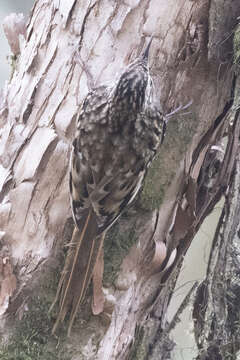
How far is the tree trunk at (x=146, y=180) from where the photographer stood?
177cm

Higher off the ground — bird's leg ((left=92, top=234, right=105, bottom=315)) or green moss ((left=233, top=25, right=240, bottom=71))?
green moss ((left=233, top=25, right=240, bottom=71))

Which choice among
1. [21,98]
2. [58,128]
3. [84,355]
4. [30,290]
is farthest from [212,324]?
[21,98]

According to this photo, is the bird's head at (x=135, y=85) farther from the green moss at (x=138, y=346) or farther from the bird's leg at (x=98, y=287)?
the green moss at (x=138, y=346)

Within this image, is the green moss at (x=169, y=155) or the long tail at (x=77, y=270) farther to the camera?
the green moss at (x=169, y=155)

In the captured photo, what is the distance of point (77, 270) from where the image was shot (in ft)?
5.81

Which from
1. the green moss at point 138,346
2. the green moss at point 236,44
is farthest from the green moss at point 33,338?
the green moss at point 236,44

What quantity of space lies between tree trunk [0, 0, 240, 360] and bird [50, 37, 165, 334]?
43 mm

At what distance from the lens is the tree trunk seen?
5.81 ft

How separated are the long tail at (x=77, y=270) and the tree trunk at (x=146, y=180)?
0.03 meters

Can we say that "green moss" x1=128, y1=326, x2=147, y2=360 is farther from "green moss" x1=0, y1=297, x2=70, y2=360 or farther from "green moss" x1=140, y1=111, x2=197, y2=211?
"green moss" x1=140, y1=111, x2=197, y2=211

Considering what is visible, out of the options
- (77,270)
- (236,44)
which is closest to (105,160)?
(77,270)

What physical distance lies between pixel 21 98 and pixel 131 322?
3.08 ft

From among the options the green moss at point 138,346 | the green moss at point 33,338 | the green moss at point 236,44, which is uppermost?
the green moss at point 236,44

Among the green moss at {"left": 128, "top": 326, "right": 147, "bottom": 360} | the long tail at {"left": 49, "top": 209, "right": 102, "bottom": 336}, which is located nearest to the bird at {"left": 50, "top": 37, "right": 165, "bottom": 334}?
the long tail at {"left": 49, "top": 209, "right": 102, "bottom": 336}
